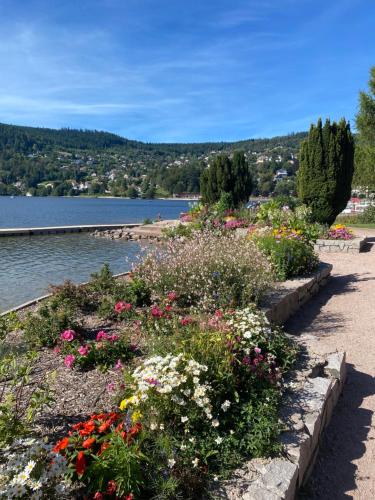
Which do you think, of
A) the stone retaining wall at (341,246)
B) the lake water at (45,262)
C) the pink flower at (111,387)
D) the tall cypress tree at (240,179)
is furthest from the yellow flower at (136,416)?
the tall cypress tree at (240,179)

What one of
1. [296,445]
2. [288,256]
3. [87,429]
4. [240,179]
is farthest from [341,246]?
[240,179]

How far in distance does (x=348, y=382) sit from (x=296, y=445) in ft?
6.09

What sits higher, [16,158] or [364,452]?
[16,158]

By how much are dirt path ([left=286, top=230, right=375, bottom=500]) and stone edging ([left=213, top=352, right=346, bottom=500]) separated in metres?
0.11

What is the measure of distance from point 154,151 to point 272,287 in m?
156

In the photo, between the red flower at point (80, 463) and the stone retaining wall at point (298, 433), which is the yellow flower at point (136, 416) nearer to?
the red flower at point (80, 463)

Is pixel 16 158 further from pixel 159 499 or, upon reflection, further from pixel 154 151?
pixel 159 499

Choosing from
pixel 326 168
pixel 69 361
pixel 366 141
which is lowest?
pixel 69 361

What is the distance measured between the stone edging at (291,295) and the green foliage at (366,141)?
16.2m

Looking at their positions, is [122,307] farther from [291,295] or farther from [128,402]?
[291,295]

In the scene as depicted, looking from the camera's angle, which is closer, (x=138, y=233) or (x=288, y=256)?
(x=288, y=256)

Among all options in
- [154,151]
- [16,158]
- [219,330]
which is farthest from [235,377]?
[154,151]

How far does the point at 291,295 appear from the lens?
19.0 ft

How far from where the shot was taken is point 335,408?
3.66 m
